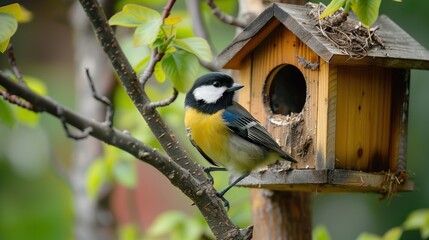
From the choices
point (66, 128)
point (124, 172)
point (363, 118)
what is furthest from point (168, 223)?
point (66, 128)

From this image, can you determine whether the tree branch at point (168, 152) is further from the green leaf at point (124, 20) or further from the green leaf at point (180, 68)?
the green leaf at point (124, 20)

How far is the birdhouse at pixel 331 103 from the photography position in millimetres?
3295

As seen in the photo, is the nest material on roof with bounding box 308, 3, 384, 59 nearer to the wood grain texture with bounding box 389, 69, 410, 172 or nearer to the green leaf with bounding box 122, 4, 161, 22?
the wood grain texture with bounding box 389, 69, 410, 172

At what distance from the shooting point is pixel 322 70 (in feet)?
11.0

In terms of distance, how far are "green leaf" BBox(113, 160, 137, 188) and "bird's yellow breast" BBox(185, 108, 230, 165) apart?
1.00 metres

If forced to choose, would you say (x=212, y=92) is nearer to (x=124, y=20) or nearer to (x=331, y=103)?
(x=331, y=103)

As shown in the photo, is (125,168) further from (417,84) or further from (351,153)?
(417,84)

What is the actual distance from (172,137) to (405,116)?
1.33 meters

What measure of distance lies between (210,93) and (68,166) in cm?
493

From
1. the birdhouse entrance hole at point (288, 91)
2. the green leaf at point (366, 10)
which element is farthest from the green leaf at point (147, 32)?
the birdhouse entrance hole at point (288, 91)

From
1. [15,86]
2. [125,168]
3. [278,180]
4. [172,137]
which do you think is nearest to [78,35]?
[125,168]

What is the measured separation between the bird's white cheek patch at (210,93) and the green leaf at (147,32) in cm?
76

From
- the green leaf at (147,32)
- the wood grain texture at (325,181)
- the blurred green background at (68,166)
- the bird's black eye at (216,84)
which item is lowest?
the blurred green background at (68,166)

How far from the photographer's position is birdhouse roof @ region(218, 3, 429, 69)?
127 inches
